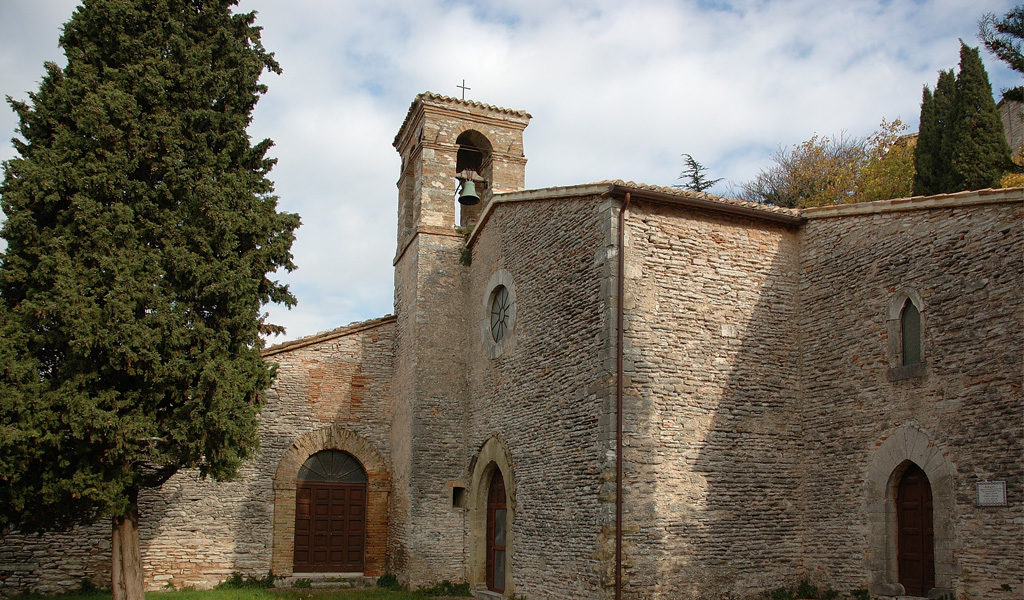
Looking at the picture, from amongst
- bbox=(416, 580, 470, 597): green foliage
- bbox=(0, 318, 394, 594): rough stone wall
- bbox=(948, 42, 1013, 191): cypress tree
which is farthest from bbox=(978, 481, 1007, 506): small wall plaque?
bbox=(0, 318, 394, 594): rough stone wall

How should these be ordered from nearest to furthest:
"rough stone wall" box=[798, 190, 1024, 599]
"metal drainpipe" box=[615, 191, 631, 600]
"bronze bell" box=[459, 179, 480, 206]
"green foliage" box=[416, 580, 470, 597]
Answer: "rough stone wall" box=[798, 190, 1024, 599], "metal drainpipe" box=[615, 191, 631, 600], "green foliage" box=[416, 580, 470, 597], "bronze bell" box=[459, 179, 480, 206]

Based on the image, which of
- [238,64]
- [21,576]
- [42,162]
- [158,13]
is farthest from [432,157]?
[21,576]

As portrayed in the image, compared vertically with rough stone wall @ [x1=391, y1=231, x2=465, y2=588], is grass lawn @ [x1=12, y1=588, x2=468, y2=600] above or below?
below

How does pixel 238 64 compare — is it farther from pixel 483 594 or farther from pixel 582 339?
pixel 483 594

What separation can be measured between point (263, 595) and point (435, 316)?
5.43 meters

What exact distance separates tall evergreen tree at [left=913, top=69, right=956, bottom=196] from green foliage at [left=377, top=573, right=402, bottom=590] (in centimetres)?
1332

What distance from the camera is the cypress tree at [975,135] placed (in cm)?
1647

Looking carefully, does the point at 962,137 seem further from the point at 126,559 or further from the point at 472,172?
the point at 126,559

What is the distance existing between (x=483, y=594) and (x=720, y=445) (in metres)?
4.73

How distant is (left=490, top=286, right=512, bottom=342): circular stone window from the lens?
13.4 meters

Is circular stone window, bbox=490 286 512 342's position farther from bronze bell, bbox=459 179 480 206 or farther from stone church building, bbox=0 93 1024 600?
bronze bell, bbox=459 179 480 206

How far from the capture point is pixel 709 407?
10562mm

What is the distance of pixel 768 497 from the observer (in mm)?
10711

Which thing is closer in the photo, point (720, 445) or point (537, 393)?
point (720, 445)
